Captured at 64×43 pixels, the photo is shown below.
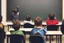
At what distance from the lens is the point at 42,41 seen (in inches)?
166

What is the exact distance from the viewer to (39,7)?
941 cm

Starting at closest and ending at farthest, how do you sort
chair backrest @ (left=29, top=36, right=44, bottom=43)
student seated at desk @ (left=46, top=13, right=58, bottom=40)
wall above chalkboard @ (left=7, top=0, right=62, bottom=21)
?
Answer: chair backrest @ (left=29, top=36, right=44, bottom=43) < student seated at desk @ (left=46, top=13, right=58, bottom=40) < wall above chalkboard @ (left=7, top=0, right=62, bottom=21)

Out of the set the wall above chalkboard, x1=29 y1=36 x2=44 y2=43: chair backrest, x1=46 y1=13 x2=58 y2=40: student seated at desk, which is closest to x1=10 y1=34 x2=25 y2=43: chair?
x1=29 y1=36 x2=44 y2=43: chair backrest

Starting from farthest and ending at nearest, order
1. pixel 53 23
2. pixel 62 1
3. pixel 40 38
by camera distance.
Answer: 1. pixel 62 1
2. pixel 53 23
3. pixel 40 38

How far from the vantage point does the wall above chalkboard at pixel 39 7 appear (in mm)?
9367

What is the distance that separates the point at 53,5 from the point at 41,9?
636 millimetres

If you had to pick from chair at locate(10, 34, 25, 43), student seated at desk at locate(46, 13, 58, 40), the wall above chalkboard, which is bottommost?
chair at locate(10, 34, 25, 43)

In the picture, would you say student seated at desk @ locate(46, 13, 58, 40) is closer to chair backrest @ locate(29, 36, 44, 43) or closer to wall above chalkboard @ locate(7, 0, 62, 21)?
chair backrest @ locate(29, 36, 44, 43)

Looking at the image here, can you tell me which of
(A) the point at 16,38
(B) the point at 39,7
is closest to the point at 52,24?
(A) the point at 16,38

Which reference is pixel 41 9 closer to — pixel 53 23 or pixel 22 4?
pixel 22 4

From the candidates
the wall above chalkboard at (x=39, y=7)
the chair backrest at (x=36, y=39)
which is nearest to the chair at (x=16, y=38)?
the chair backrest at (x=36, y=39)

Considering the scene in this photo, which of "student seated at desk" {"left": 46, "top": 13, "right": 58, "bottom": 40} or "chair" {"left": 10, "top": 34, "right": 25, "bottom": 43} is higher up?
"student seated at desk" {"left": 46, "top": 13, "right": 58, "bottom": 40}

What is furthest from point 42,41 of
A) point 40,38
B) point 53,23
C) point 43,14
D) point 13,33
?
point 43,14

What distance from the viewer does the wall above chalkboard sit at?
9.37 m
